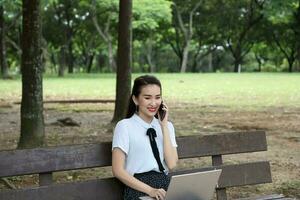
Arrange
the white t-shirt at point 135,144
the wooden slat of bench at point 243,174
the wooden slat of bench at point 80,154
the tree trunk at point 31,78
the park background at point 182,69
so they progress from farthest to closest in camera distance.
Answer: the park background at point 182,69, the tree trunk at point 31,78, the wooden slat of bench at point 243,174, the white t-shirt at point 135,144, the wooden slat of bench at point 80,154

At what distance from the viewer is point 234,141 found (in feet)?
15.0

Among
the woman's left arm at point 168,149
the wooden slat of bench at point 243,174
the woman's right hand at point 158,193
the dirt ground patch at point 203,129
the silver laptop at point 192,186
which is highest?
the woman's left arm at point 168,149

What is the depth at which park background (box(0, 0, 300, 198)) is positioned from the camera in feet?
31.4

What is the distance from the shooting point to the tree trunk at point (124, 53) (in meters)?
9.67

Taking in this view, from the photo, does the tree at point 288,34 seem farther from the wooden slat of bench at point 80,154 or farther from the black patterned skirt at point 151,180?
the black patterned skirt at point 151,180

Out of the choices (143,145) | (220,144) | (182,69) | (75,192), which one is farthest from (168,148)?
(182,69)

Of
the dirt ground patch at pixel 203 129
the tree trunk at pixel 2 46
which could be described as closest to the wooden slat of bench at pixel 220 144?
the dirt ground patch at pixel 203 129

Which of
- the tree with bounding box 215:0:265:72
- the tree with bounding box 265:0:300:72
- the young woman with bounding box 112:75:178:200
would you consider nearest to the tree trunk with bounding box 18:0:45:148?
the young woman with bounding box 112:75:178:200

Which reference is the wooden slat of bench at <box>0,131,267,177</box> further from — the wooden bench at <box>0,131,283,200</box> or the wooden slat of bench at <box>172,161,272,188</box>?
the wooden slat of bench at <box>172,161,272,188</box>

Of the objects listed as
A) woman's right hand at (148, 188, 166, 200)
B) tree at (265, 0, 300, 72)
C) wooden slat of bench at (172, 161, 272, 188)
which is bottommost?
wooden slat of bench at (172, 161, 272, 188)

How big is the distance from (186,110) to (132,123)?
1084cm

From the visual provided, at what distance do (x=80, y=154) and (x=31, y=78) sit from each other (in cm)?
386

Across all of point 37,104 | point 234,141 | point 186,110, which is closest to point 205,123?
point 186,110

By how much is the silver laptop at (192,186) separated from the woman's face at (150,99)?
0.59m
